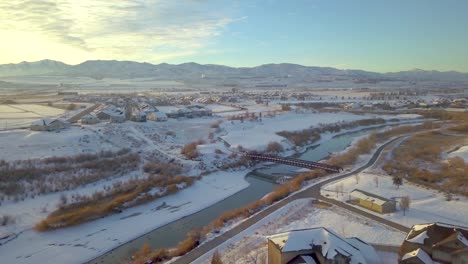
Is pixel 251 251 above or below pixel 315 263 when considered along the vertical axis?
below

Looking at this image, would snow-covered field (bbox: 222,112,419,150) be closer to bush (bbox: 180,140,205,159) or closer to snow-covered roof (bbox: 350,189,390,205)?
bush (bbox: 180,140,205,159)

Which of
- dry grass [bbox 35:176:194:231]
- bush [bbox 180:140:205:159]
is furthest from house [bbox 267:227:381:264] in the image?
bush [bbox 180:140:205:159]

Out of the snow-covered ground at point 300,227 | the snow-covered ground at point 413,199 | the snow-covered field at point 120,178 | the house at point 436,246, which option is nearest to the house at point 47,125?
the snow-covered field at point 120,178

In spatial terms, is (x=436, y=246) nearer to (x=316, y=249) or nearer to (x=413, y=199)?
(x=316, y=249)

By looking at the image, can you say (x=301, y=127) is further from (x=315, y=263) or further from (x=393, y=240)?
(x=315, y=263)

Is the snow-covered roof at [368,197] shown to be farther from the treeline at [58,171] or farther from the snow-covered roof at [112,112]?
the snow-covered roof at [112,112]

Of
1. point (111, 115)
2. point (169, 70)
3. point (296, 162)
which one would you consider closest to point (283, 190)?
point (296, 162)

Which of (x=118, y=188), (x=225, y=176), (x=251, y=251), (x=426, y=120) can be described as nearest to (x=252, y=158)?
(x=225, y=176)

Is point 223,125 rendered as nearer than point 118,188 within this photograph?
No
